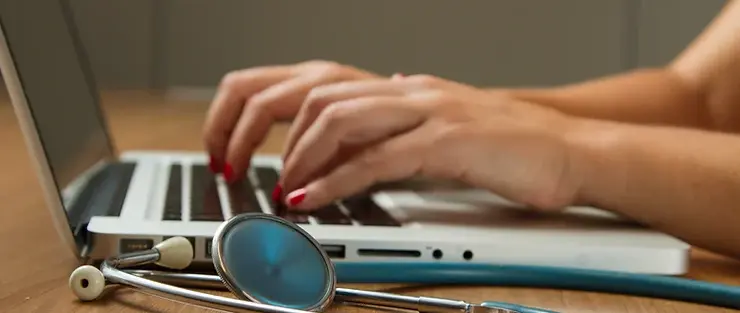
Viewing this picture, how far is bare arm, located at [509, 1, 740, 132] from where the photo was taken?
87 centimetres

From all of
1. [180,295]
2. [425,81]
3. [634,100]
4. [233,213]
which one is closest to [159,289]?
[180,295]

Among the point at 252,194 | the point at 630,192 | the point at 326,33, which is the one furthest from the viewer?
the point at 326,33

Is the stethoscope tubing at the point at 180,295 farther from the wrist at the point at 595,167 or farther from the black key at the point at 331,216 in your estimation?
the wrist at the point at 595,167

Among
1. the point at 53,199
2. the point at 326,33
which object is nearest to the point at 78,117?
the point at 53,199

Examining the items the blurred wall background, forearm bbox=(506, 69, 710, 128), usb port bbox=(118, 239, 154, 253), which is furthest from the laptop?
the blurred wall background

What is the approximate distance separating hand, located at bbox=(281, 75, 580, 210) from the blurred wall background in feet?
6.27

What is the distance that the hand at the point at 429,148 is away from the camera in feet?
1.87

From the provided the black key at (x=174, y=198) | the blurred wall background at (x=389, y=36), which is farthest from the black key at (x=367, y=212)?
the blurred wall background at (x=389, y=36)

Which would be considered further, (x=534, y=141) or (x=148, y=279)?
(x=534, y=141)

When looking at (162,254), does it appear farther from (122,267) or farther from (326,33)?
(326,33)

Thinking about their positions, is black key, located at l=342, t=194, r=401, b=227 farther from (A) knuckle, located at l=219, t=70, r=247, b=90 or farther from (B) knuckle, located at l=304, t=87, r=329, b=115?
(A) knuckle, located at l=219, t=70, r=247, b=90

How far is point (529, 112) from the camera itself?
0.61 meters

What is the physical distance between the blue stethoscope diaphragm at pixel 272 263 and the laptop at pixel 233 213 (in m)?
0.07

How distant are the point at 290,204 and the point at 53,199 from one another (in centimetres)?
17
